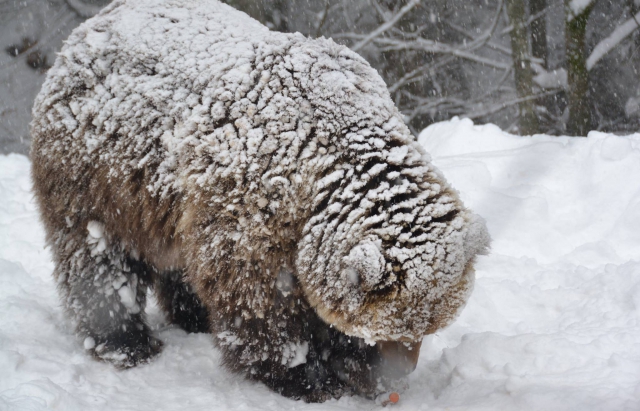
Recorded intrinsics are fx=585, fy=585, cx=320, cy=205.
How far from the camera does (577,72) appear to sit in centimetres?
880

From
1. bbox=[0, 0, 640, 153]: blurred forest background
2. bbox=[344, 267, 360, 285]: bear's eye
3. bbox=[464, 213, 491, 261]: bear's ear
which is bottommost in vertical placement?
bbox=[0, 0, 640, 153]: blurred forest background

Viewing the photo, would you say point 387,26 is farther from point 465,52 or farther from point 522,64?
point 522,64

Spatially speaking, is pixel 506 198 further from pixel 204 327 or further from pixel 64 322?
pixel 64 322

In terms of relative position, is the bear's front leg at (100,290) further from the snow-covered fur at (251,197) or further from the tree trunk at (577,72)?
the tree trunk at (577,72)

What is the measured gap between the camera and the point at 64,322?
4270mm

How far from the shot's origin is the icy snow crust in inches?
116

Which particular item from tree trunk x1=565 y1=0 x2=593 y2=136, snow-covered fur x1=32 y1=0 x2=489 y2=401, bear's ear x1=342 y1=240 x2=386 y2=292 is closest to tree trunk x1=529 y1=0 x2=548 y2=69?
tree trunk x1=565 y1=0 x2=593 y2=136

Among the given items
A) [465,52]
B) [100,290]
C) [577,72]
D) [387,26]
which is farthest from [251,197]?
[465,52]

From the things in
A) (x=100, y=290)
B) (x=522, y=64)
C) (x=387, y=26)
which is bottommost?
(x=522, y=64)

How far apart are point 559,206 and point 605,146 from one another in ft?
2.49

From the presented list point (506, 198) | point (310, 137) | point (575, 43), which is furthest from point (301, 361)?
point (575, 43)

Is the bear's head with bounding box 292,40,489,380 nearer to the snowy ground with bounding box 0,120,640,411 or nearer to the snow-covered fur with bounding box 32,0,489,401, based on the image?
the snow-covered fur with bounding box 32,0,489,401

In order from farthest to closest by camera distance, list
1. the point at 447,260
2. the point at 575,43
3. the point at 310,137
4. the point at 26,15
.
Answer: the point at 26,15, the point at 575,43, the point at 310,137, the point at 447,260

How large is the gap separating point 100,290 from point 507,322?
2795mm
